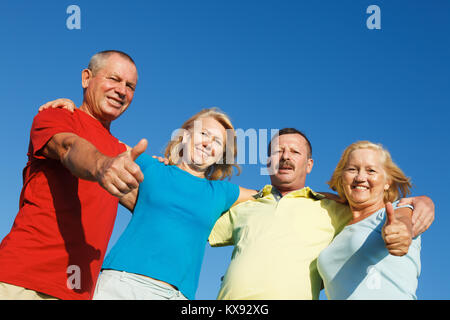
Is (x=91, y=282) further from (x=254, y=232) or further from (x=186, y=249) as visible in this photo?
(x=254, y=232)

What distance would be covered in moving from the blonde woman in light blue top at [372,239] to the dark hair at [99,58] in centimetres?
303

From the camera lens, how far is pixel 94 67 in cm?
475

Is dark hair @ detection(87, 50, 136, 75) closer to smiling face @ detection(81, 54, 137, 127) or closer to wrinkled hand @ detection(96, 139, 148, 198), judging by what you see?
smiling face @ detection(81, 54, 137, 127)

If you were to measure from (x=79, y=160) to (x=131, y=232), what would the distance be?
1.86 metres

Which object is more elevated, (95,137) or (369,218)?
(95,137)

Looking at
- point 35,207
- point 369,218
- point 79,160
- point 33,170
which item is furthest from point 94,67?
point 369,218

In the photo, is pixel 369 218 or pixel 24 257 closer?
pixel 24 257

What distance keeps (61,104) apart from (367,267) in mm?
3466

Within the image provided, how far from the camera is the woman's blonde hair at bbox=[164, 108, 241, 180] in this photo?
5645 mm

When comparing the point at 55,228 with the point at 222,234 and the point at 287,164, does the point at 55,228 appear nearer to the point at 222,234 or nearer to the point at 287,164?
the point at 222,234

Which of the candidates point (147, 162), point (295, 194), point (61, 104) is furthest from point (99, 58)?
point (295, 194)

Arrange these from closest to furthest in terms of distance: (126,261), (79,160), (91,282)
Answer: (79,160)
(91,282)
(126,261)

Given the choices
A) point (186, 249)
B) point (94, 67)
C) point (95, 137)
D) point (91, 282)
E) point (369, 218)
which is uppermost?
point (94, 67)

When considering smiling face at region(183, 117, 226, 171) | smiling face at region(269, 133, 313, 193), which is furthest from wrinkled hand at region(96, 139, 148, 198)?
smiling face at region(269, 133, 313, 193)
